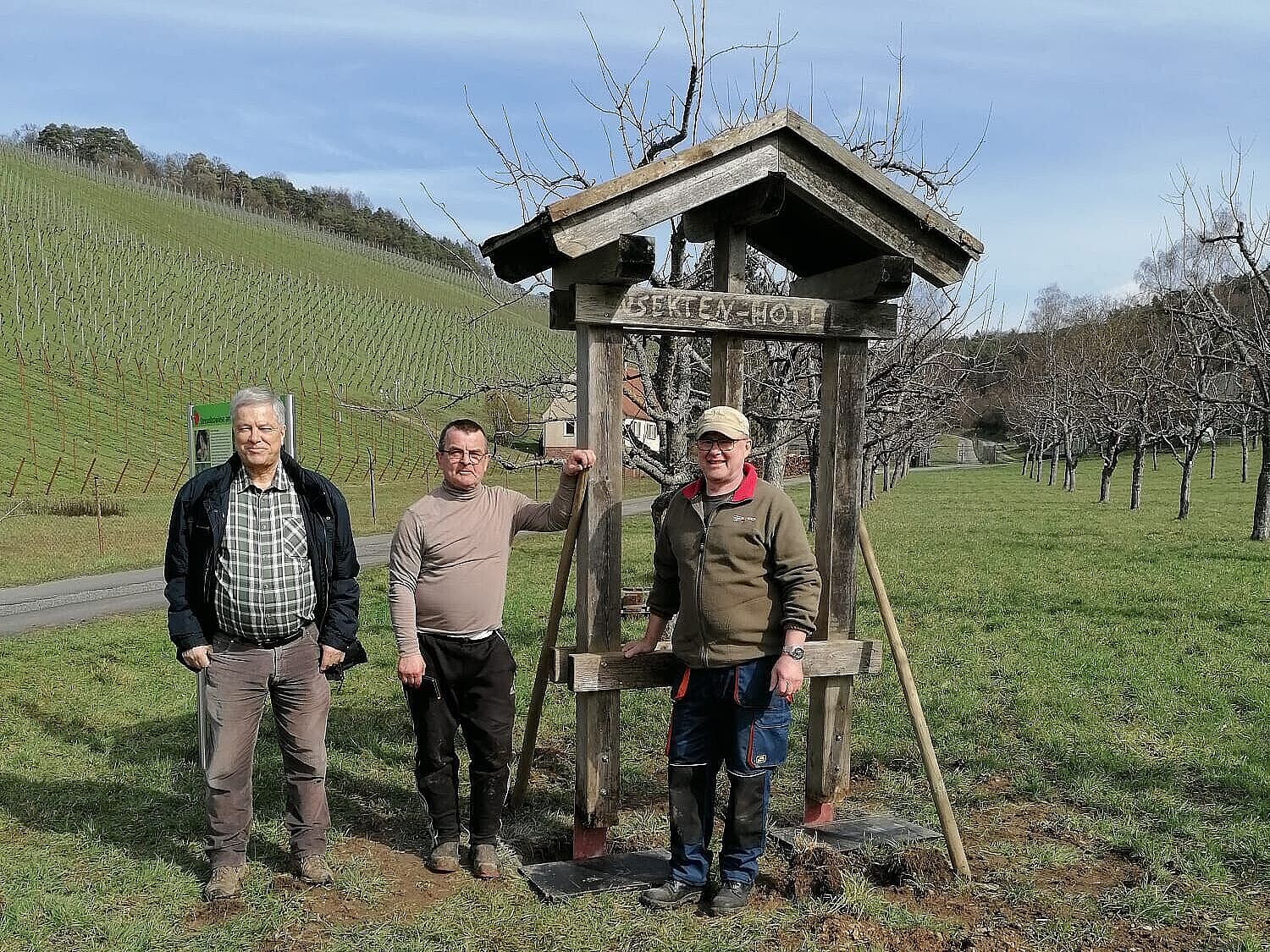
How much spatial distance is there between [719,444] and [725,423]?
0.30ft

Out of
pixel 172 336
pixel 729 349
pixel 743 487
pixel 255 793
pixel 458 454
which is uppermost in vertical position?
pixel 172 336

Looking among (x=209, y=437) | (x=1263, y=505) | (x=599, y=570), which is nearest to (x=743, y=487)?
(x=599, y=570)

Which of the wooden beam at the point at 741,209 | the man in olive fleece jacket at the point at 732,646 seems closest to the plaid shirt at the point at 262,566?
the man in olive fleece jacket at the point at 732,646

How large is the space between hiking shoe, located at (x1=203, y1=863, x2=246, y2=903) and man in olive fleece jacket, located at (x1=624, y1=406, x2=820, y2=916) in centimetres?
176

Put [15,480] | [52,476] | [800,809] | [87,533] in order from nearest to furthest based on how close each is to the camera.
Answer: [800,809], [87,533], [15,480], [52,476]

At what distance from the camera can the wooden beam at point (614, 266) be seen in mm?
4309

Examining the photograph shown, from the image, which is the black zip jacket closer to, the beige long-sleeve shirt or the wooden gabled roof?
the beige long-sleeve shirt

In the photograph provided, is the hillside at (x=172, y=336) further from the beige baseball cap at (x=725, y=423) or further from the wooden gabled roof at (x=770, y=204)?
the beige baseball cap at (x=725, y=423)

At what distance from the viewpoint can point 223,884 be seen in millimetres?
4258

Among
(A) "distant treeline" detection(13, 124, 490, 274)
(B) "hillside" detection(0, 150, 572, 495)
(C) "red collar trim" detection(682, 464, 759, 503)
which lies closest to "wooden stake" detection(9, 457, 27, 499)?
(B) "hillside" detection(0, 150, 572, 495)

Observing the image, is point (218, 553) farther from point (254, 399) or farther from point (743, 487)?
point (743, 487)

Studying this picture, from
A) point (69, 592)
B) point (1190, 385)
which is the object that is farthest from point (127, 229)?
point (1190, 385)

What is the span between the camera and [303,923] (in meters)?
4.05

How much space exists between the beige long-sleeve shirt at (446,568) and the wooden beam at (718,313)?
0.85 m
